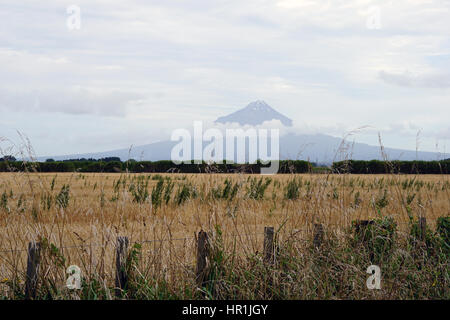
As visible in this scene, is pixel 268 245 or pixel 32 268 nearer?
pixel 32 268

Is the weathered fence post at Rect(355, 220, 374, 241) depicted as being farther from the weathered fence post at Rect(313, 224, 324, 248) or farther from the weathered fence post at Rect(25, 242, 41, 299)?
the weathered fence post at Rect(25, 242, 41, 299)

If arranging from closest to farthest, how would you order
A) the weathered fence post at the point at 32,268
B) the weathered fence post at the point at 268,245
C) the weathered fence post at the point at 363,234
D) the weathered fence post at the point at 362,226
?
the weathered fence post at the point at 32,268 < the weathered fence post at the point at 268,245 < the weathered fence post at the point at 363,234 < the weathered fence post at the point at 362,226

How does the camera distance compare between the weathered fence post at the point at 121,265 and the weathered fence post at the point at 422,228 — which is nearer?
the weathered fence post at the point at 121,265

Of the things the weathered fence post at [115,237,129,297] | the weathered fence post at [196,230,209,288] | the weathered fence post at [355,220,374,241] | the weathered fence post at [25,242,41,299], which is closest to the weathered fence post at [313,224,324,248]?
the weathered fence post at [355,220,374,241]

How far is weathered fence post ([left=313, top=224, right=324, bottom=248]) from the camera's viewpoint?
440cm

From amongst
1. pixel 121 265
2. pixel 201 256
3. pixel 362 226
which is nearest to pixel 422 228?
pixel 362 226

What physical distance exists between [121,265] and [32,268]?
678 mm

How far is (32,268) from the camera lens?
3.65 meters

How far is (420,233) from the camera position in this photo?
4.91 m

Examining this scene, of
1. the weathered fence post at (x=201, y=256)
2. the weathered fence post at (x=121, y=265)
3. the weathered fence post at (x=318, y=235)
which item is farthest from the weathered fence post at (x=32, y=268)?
the weathered fence post at (x=318, y=235)

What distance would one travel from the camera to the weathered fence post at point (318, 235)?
4.40 metres

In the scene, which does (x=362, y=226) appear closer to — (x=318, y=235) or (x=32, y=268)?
(x=318, y=235)

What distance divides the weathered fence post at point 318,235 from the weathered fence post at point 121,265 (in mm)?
1753

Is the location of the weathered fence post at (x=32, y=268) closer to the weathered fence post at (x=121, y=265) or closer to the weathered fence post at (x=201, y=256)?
the weathered fence post at (x=121, y=265)
